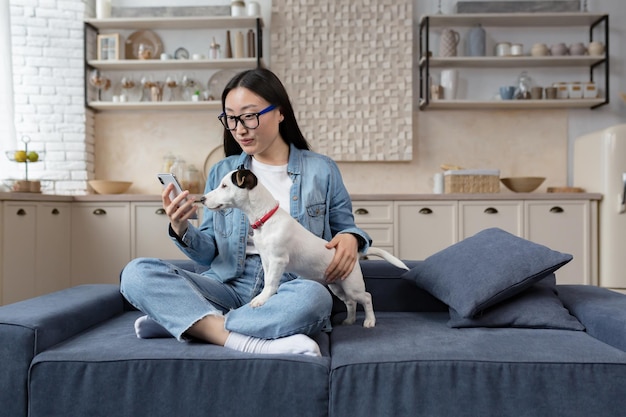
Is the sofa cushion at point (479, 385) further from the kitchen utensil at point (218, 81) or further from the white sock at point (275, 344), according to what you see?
the kitchen utensil at point (218, 81)

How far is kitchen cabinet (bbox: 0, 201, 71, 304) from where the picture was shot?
3.58 meters

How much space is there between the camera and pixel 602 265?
4.21m

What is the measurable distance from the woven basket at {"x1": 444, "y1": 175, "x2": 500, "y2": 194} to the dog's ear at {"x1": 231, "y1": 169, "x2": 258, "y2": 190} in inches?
114

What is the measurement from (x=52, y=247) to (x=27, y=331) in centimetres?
275

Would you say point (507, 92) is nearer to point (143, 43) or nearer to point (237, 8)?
point (237, 8)

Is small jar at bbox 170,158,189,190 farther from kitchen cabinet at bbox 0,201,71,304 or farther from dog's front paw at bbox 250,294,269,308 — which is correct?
dog's front paw at bbox 250,294,269,308

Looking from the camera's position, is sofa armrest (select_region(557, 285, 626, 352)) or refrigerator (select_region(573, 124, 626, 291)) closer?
sofa armrest (select_region(557, 285, 626, 352))

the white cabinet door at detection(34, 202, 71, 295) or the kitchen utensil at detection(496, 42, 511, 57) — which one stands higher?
the kitchen utensil at detection(496, 42, 511, 57)

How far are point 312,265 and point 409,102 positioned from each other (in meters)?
3.21

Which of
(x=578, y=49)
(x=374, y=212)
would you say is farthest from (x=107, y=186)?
(x=578, y=49)

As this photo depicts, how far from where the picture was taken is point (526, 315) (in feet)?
6.11

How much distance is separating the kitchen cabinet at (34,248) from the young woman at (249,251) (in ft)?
6.55

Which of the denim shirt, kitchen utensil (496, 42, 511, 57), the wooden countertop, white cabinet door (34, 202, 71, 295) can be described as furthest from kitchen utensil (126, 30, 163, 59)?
the denim shirt

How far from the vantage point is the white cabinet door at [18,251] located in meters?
3.56
